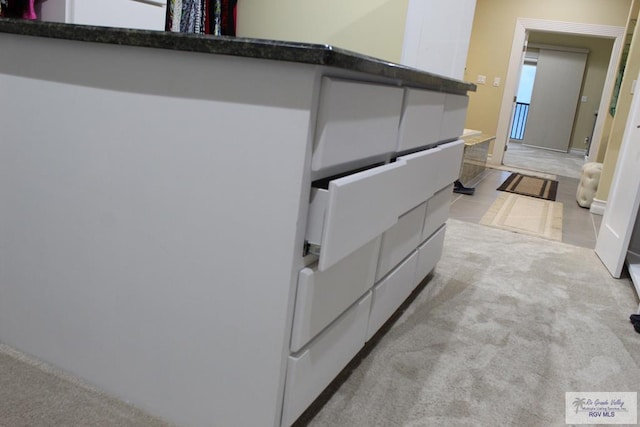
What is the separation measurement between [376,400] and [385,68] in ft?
2.61

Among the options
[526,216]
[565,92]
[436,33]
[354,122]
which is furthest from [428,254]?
[565,92]

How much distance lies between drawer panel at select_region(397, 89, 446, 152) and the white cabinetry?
1.11m

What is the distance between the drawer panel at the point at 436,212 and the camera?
1.80 m

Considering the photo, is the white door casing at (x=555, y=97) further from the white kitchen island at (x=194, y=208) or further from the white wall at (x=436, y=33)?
the white kitchen island at (x=194, y=208)

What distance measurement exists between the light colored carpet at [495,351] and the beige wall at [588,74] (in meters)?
8.50

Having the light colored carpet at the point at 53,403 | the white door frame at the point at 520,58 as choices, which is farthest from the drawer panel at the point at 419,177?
the white door frame at the point at 520,58

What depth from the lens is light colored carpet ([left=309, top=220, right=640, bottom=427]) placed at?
1283 millimetres

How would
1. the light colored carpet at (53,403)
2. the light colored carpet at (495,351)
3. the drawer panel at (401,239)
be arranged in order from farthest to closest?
the drawer panel at (401,239) → the light colored carpet at (495,351) → the light colored carpet at (53,403)

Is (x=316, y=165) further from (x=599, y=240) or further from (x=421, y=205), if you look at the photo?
(x=599, y=240)

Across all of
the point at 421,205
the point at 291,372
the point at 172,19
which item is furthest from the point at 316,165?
the point at 172,19

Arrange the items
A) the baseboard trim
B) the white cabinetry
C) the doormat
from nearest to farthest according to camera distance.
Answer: the white cabinetry → the baseboard trim → the doormat

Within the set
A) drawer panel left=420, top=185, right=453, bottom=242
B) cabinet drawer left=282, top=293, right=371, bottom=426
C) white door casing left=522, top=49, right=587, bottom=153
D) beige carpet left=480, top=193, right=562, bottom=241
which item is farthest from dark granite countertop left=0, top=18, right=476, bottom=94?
white door casing left=522, top=49, right=587, bottom=153

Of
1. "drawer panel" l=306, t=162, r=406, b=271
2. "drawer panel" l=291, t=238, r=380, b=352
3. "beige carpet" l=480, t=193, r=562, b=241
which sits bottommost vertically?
"beige carpet" l=480, t=193, r=562, b=241

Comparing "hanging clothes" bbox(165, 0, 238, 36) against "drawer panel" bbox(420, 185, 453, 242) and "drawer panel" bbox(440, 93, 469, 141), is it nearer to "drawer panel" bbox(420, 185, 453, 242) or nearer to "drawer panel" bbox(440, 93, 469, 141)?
"drawer panel" bbox(440, 93, 469, 141)
